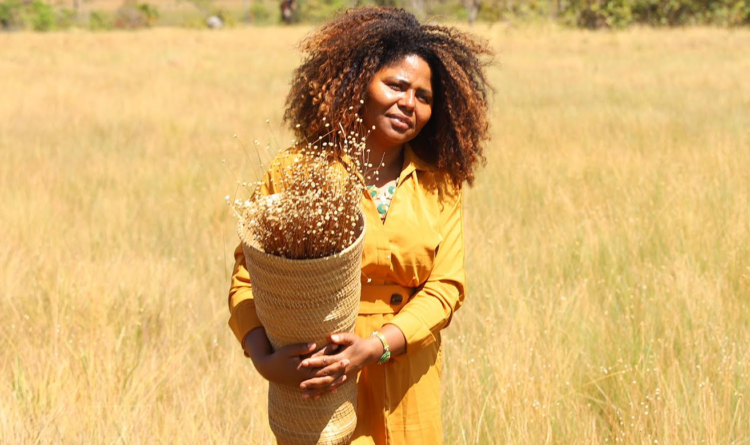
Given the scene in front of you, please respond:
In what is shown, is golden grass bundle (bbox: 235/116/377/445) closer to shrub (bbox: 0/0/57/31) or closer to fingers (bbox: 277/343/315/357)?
fingers (bbox: 277/343/315/357)

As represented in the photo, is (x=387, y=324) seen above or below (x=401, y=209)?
below

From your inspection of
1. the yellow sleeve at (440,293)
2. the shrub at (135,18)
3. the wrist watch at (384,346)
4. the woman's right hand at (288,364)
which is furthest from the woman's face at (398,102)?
the shrub at (135,18)

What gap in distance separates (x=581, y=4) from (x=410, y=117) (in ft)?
103

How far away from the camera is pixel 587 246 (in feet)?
15.3

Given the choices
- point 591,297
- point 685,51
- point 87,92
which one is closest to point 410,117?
point 591,297

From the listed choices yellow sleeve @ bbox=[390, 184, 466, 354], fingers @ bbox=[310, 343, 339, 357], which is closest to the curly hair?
yellow sleeve @ bbox=[390, 184, 466, 354]

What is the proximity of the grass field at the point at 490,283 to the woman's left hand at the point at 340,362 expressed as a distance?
1.14m

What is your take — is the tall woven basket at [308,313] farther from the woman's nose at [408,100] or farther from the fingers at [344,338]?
the woman's nose at [408,100]

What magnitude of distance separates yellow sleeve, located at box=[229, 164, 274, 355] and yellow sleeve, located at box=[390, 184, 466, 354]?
1.10 ft

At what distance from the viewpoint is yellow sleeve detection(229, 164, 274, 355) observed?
197cm

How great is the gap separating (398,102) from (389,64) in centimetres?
11

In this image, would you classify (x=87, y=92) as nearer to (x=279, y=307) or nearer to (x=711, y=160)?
(x=711, y=160)

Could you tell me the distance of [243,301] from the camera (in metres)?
2.00

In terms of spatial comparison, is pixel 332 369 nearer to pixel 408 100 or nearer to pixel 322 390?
pixel 322 390
